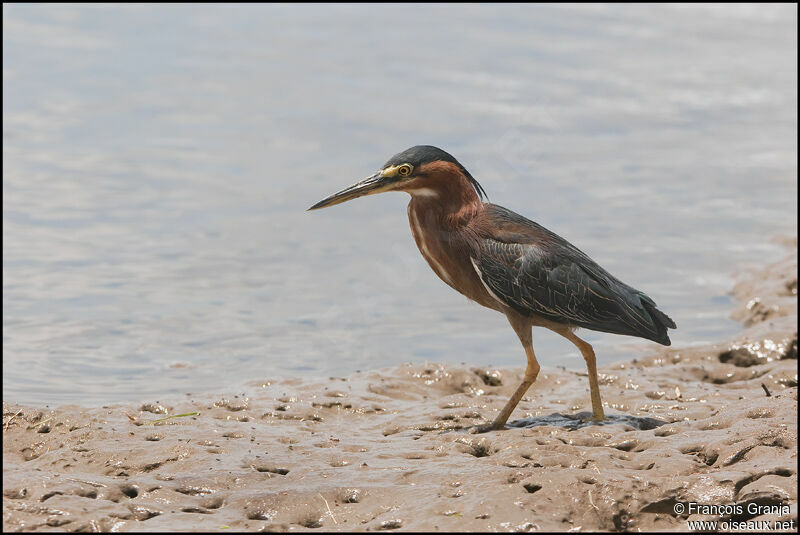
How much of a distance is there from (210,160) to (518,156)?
14.4 feet

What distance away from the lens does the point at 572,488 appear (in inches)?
227

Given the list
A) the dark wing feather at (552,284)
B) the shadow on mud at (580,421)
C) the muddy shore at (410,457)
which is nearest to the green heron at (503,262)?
the dark wing feather at (552,284)

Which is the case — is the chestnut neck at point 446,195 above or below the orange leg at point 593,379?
above

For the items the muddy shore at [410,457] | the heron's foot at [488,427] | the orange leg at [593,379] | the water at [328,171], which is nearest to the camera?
the muddy shore at [410,457]

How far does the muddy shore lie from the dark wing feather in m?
0.69

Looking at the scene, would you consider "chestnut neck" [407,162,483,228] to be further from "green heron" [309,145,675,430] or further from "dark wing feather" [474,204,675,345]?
"dark wing feather" [474,204,675,345]

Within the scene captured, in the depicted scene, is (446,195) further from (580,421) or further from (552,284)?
(580,421)

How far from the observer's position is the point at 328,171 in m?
14.3

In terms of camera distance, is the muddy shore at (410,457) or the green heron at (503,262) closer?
the muddy shore at (410,457)

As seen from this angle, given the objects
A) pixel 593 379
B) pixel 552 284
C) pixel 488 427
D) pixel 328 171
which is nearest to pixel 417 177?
pixel 552 284

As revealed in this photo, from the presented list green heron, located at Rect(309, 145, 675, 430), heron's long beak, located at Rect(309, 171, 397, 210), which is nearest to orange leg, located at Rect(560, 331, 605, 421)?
green heron, located at Rect(309, 145, 675, 430)

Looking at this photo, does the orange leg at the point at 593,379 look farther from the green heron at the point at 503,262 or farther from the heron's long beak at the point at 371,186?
the heron's long beak at the point at 371,186

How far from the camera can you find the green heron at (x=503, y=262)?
292 inches

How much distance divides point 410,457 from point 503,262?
5.01ft
